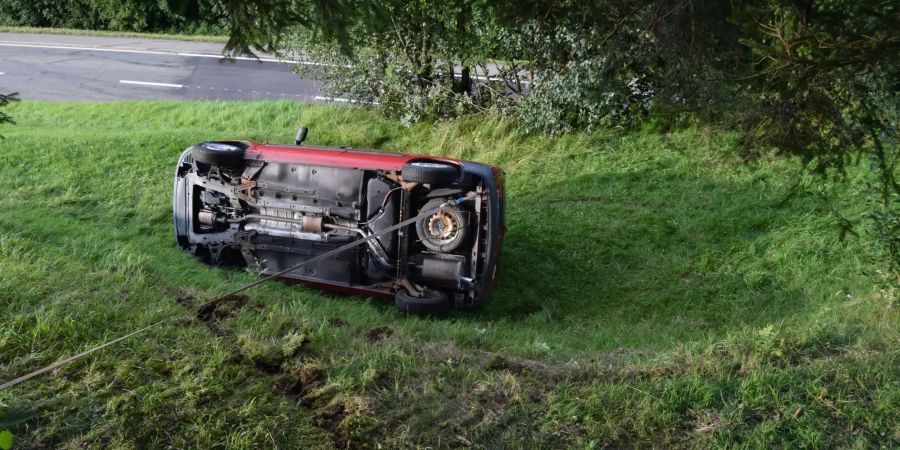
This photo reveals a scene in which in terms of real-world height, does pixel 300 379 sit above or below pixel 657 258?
above

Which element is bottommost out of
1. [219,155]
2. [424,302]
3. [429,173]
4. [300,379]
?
[424,302]

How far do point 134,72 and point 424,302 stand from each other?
16.5 m

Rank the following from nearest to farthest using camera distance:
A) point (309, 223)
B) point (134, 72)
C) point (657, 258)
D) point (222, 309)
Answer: point (222, 309)
point (309, 223)
point (657, 258)
point (134, 72)

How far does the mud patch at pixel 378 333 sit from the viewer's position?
241 inches

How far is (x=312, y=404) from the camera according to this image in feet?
15.5

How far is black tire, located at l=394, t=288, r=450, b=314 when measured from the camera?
8.34 meters

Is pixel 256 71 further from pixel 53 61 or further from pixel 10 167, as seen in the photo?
pixel 10 167

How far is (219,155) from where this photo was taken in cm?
909

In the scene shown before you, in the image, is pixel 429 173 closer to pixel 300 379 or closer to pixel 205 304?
pixel 205 304

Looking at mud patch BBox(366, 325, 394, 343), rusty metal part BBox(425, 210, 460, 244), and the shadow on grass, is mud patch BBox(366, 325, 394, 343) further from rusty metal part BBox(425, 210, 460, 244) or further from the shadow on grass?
the shadow on grass

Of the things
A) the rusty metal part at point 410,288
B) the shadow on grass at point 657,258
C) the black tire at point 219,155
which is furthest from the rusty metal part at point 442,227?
the black tire at point 219,155

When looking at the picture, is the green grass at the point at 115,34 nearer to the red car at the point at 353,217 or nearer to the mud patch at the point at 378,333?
the red car at the point at 353,217

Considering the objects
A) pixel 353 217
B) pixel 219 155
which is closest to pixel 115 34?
pixel 219 155

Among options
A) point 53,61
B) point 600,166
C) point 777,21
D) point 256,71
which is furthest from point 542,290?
point 53,61
